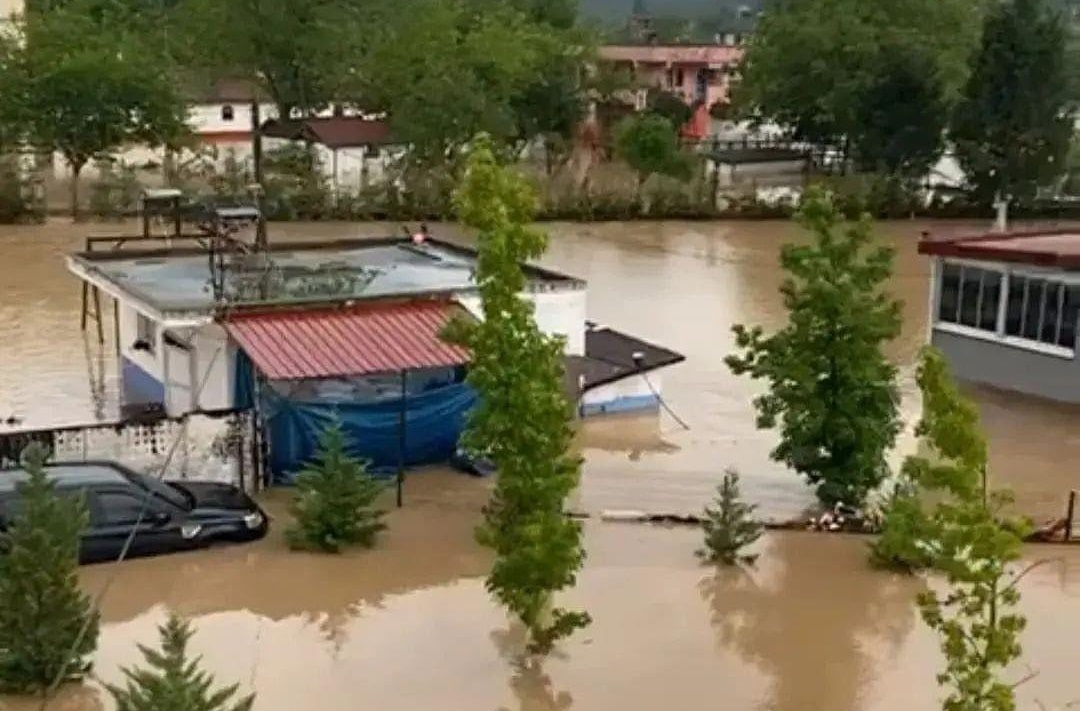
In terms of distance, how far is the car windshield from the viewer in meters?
15.2

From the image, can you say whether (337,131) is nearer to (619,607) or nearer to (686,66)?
(686,66)

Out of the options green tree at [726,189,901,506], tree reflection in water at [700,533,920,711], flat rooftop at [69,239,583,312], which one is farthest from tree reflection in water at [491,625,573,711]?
flat rooftop at [69,239,583,312]

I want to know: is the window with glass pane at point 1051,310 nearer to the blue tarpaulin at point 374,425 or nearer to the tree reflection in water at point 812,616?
the tree reflection in water at point 812,616

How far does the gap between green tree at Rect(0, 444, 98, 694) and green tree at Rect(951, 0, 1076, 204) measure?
33247mm

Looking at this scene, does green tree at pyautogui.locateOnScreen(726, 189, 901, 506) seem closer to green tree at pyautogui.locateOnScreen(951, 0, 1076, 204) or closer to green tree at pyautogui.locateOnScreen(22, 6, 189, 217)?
green tree at pyautogui.locateOnScreen(951, 0, 1076, 204)

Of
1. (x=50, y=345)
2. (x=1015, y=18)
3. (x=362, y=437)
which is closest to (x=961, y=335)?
(x=362, y=437)

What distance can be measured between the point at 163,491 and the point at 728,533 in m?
5.53

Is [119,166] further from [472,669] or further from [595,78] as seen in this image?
[472,669]

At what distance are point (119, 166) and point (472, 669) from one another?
103 feet

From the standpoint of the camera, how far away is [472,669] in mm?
12836

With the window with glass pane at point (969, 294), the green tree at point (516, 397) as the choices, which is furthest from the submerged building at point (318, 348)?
the window with glass pane at point (969, 294)

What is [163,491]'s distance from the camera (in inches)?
604

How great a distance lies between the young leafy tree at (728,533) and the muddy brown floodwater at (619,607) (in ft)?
0.88

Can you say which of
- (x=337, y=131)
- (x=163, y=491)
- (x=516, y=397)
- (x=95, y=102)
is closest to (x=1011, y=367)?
(x=516, y=397)
